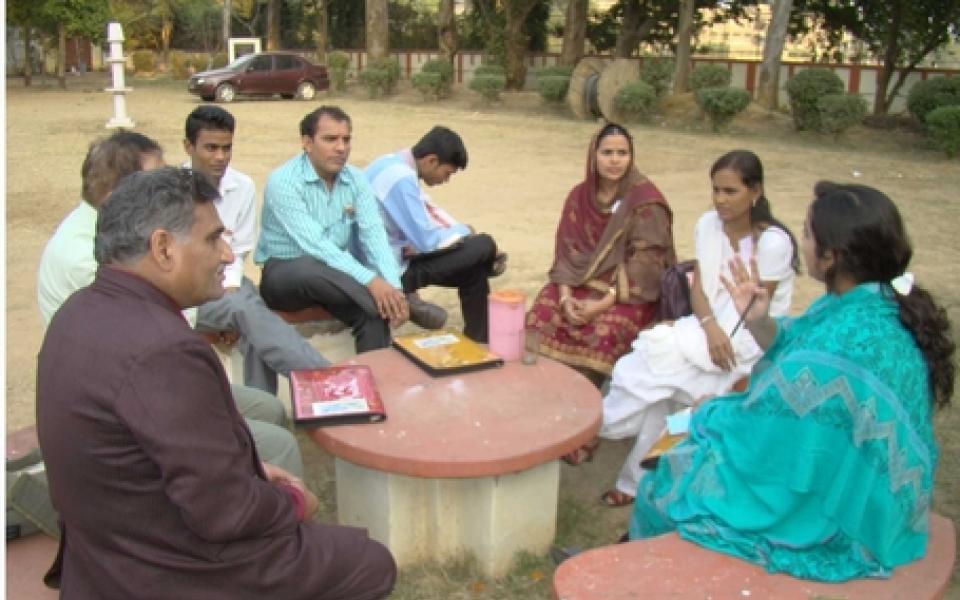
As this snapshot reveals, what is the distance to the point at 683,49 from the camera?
18.2 meters

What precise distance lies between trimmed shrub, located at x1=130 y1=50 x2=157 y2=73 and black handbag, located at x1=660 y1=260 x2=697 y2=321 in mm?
32650

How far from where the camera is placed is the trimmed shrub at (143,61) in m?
32.7

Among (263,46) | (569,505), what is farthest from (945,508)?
(263,46)

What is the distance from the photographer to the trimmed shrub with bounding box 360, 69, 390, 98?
74.3ft

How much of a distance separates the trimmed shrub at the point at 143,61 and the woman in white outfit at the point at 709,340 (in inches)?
1294

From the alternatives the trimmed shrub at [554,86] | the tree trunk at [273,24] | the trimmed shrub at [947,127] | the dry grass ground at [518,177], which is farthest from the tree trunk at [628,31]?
the tree trunk at [273,24]

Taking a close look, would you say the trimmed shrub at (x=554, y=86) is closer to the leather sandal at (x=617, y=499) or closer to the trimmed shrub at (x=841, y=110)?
the trimmed shrub at (x=841, y=110)

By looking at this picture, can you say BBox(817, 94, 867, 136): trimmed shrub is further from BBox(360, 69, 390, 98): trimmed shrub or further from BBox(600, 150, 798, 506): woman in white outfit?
BBox(600, 150, 798, 506): woman in white outfit

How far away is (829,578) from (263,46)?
35.4 metres

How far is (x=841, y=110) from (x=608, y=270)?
11.9m

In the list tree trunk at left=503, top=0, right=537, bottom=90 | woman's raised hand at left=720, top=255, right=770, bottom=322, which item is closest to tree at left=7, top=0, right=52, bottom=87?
tree trunk at left=503, top=0, right=537, bottom=90

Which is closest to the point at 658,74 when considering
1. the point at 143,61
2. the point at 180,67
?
the point at 180,67

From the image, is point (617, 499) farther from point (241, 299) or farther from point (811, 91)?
point (811, 91)

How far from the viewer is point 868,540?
2.26 metres
